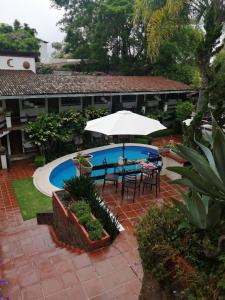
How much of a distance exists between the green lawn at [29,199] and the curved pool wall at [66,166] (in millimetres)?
318

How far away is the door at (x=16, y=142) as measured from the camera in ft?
53.3

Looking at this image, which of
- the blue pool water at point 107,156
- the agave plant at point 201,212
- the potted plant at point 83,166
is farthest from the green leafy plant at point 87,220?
the blue pool water at point 107,156

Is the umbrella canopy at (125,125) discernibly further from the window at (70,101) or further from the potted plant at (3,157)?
the window at (70,101)

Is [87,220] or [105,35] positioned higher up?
[105,35]

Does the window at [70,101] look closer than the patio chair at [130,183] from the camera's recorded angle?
No

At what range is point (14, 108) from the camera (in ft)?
52.9

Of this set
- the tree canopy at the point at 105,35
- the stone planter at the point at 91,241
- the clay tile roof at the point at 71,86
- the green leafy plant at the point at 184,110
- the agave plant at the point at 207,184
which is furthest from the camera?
the tree canopy at the point at 105,35

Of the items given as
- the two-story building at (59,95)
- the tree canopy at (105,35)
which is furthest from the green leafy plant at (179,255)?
the tree canopy at (105,35)

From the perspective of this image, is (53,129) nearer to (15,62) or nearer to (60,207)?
(60,207)

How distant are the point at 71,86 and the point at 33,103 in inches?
115

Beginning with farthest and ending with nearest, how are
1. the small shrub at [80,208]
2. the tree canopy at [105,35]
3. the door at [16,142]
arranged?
1. the tree canopy at [105,35]
2. the door at [16,142]
3. the small shrub at [80,208]

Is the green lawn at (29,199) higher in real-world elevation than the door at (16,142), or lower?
lower

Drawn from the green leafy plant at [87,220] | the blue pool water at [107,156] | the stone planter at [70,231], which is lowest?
the blue pool water at [107,156]

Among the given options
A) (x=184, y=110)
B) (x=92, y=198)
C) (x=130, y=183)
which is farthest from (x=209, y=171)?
(x=184, y=110)
